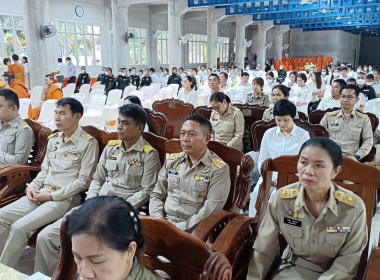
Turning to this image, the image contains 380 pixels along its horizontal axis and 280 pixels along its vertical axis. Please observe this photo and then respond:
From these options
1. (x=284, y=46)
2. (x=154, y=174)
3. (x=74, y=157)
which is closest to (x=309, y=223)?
(x=154, y=174)

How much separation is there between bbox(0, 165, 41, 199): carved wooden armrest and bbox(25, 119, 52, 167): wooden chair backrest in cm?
19

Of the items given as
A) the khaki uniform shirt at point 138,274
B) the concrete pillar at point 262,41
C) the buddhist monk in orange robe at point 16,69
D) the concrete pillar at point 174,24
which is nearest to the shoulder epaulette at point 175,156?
the khaki uniform shirt at point 138,274

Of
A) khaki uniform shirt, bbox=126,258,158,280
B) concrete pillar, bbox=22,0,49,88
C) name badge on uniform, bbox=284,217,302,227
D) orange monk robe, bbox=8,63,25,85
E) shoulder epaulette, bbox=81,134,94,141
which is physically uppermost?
concrete pillar, bbox=22,0,49,88

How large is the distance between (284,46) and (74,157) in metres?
27.0

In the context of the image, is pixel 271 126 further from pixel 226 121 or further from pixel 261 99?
pixel 261 99

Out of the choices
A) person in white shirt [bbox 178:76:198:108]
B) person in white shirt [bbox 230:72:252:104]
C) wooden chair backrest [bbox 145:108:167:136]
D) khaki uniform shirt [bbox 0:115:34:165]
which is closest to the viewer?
khaki uniform shirt [bbox 0:115:34:165]

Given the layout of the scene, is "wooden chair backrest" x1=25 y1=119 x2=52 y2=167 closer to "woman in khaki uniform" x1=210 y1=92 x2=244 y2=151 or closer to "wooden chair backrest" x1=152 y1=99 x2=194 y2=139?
"wooden chair backrest" x1=152 y1=99 x2=194 y2=139

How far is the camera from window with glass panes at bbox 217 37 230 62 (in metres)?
26.9

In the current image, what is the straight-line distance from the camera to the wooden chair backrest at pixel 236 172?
6.98 feet

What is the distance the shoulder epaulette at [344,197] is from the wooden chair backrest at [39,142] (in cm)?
232

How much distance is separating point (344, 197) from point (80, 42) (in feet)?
53.2

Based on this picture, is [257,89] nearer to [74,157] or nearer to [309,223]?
[74,157]

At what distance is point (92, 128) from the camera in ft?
9.28

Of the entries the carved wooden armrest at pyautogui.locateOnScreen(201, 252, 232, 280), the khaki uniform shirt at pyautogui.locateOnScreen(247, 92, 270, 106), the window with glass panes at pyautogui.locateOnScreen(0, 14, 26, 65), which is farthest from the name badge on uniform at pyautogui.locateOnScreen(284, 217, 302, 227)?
the window with glass panes at pyautogui.locateOnScreen(0, 14, 26, 65)
